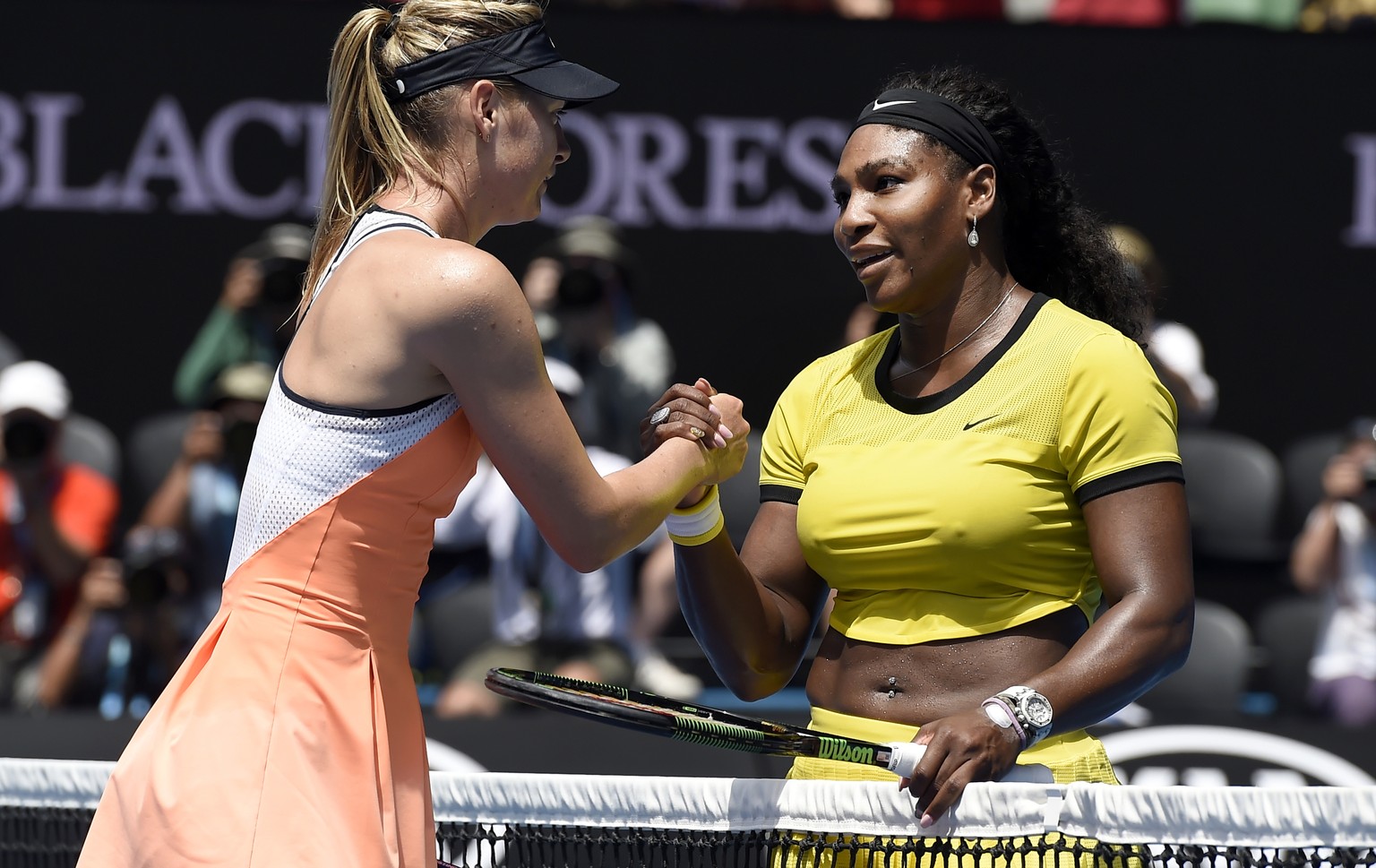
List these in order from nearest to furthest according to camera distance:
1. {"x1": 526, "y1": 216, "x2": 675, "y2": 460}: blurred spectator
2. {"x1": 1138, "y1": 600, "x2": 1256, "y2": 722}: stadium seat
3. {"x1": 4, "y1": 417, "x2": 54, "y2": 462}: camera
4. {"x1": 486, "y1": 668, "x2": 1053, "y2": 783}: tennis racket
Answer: {"x1": 486, "y1": 668, "x2": 1053, "y2": 783}: tennis racket, {"x1": 1138, "y1": 600, "x2": 1256, "y2": 722}: stadium seat, {"x1": 4, "y1": 417, "x2": 54, "y2": 462}: camera, {"x1": 526, "y1": 216, "x2": 675, "y2": 460}: blurred spectator

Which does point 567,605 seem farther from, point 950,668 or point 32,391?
point 950,668

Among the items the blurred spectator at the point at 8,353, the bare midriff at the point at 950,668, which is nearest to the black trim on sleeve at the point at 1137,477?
the bare midriff at the point at 950,668

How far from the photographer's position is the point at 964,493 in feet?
8.86

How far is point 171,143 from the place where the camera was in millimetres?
7742

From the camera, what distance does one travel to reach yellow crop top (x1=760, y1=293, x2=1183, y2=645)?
267 cm

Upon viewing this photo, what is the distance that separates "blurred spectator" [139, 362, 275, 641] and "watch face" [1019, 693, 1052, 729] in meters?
4.99

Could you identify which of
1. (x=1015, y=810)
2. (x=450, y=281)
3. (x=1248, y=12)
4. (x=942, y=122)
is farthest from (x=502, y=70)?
(x=1248, y=12)

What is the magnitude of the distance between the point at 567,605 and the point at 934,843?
178 inches

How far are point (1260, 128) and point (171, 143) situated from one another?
4.94 m

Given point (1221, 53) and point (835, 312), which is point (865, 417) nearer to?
point (835, 312)

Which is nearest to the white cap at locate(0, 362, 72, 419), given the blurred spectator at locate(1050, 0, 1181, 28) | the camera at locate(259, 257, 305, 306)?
the camera at locate(259, 257, 305, 306)

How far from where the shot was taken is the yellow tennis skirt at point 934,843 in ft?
8.45

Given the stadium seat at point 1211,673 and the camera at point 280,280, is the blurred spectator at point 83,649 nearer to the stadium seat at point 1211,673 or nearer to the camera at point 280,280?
the camera at point 280,280

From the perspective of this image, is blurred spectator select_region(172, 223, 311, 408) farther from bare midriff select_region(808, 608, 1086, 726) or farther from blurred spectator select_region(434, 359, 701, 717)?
bare midriff select_region(808, 608, 1086, 726)
